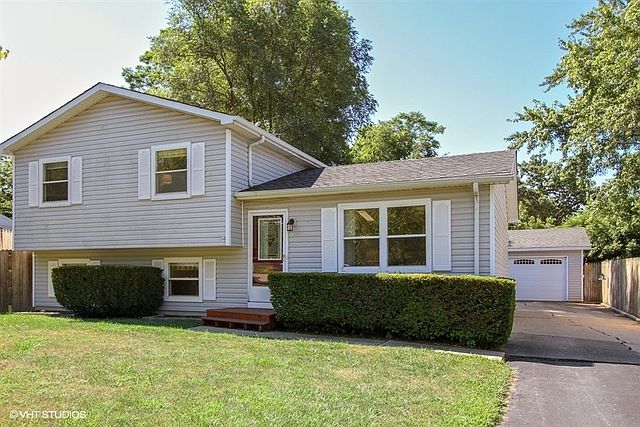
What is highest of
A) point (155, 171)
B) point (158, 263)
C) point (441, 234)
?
point (155, 171)

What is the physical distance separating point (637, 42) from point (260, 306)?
41.2 feet

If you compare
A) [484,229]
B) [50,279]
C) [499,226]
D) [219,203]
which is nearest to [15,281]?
[50,279]

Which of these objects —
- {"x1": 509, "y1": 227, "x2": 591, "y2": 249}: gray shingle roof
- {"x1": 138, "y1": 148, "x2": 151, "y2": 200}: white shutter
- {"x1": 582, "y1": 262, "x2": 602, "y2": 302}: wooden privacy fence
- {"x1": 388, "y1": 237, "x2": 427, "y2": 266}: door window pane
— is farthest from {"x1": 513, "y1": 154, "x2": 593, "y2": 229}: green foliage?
{"x1": 138, "y1": 148, "x2": 151, "y2": 200}: white shutter

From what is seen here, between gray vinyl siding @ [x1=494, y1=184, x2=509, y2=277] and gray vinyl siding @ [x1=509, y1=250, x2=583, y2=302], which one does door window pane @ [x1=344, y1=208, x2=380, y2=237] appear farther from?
gray vinyl siding @ [x1=509, y1=250, x2=583, y2=302]

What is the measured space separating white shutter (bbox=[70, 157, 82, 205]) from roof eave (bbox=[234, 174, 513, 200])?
14.1ft

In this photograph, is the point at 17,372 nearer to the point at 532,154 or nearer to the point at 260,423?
the point at 260,423

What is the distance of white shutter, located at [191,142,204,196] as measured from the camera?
1142cm

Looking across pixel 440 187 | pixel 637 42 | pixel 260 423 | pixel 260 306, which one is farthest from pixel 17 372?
pixel 637 42

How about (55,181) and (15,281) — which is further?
(15,281)

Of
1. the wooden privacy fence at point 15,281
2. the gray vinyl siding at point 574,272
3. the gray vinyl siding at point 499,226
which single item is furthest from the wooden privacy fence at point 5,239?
the gray vinyl siding at point 574,272

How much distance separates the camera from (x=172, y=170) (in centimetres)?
1190

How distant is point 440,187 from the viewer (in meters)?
10.0

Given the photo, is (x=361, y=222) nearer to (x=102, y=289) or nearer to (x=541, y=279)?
(x=102, y=289)

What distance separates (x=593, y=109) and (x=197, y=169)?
12060 mm
